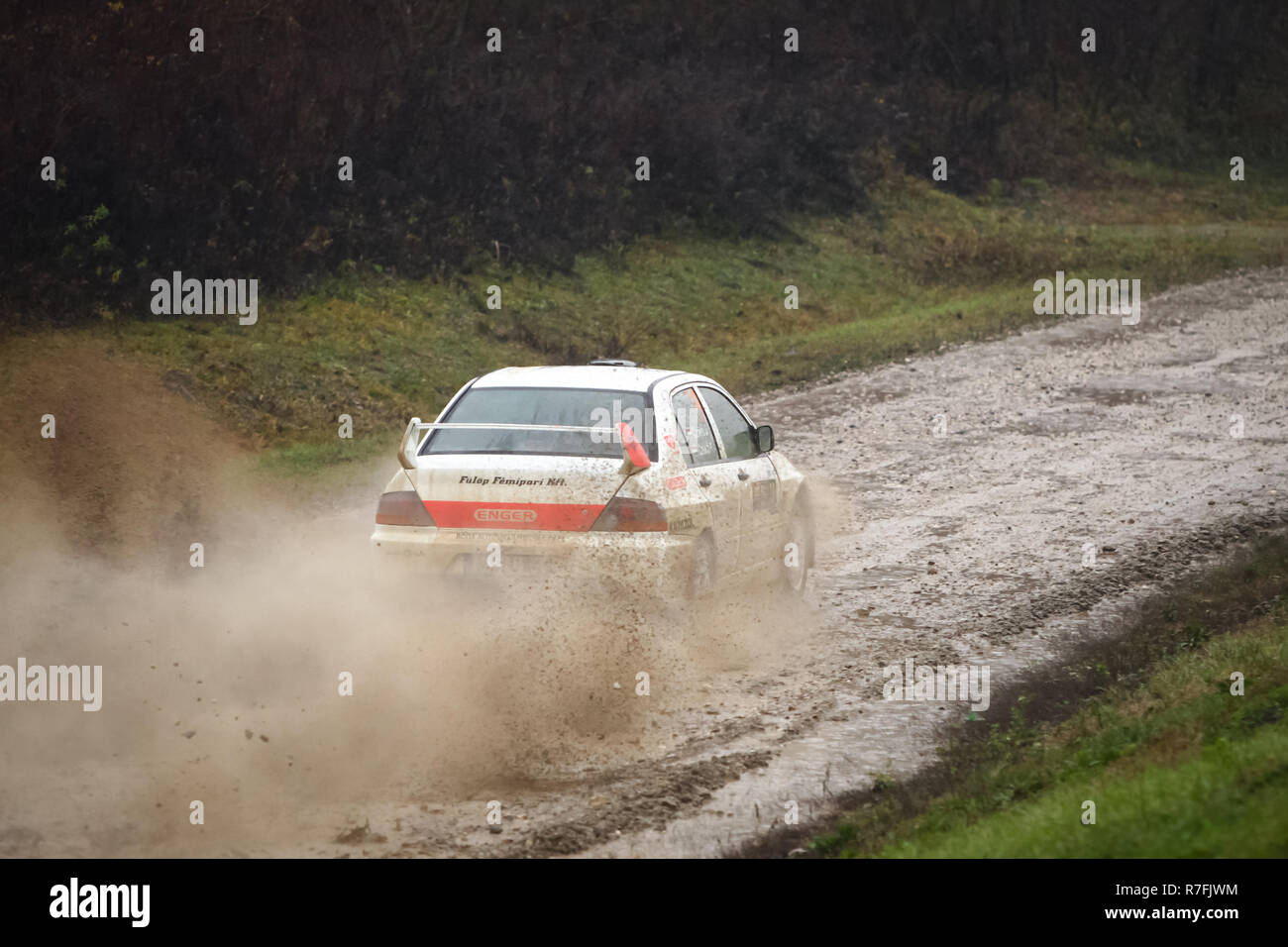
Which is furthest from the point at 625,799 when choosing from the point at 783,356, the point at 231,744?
the point at 783,356

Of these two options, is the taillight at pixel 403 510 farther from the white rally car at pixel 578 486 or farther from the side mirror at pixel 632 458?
the side mirror at pixel 632 458

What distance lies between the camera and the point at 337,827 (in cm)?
584

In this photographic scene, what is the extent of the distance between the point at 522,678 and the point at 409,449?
1668 mm

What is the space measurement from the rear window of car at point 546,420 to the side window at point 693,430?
32 cm

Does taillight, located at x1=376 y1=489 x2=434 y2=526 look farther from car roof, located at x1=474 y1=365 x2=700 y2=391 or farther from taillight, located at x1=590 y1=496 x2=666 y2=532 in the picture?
car roof, located at x1=474 y1=365 x2=700 y2=391

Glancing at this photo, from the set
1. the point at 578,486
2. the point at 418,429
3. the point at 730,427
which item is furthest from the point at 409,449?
the point at 730,427

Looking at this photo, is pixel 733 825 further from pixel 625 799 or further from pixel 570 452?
pixel 570 452

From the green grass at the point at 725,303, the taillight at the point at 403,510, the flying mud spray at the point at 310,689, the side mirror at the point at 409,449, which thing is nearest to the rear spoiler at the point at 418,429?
the side mirror at the point at 409,449

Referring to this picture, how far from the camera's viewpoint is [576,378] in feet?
29.7

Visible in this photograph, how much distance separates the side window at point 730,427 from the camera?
9.66 metres

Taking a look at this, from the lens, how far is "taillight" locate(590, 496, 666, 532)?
7977 mm

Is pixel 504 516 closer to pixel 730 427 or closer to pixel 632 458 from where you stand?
pixel 632 458

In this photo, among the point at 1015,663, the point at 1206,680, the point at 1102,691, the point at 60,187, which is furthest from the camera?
the point at 60,187
